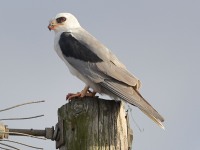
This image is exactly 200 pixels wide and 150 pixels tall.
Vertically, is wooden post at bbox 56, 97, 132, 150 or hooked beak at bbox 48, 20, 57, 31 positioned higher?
hooked beak at bbox 48, 20, 57, 31

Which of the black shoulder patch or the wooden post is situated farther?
the black shoulder patch

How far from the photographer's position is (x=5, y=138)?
5375 mm

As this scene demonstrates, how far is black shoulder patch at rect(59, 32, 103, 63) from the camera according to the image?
751cm

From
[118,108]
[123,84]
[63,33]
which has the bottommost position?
[118,108]

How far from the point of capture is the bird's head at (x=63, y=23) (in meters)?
8.55

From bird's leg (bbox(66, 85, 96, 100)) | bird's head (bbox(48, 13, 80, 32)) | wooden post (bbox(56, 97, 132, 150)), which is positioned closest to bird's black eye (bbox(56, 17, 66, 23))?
bird's head (bbox(48, 13, 80, 32))

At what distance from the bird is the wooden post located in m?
0.80

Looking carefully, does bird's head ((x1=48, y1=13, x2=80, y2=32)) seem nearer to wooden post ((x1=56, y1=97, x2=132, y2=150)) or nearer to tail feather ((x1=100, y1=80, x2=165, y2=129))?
tail feather ((x1=100, y1=80, x2=165, y2=129))

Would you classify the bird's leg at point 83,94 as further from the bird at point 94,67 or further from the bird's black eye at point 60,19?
the bird's black eye at point 60,19

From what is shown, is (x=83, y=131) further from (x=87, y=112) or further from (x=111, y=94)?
(x=111, y=94)

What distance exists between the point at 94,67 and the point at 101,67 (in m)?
0.12

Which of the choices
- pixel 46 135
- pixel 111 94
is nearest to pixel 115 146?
pixel 46 135

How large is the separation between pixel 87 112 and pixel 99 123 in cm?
16


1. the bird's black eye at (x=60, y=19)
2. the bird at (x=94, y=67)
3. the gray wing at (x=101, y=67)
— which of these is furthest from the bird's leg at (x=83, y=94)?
the bird's black eye at (x=60, y=19)
